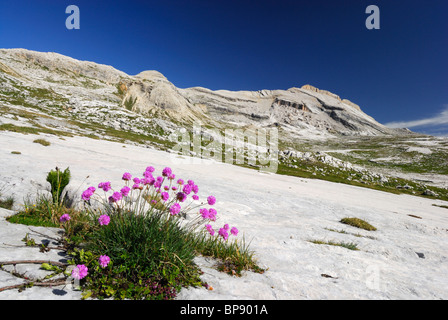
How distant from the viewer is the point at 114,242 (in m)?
3.64

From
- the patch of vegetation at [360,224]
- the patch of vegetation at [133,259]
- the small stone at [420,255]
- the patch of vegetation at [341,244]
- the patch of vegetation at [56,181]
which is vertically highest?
the patch of vegetation at [56,181]

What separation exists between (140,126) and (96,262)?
95.0m

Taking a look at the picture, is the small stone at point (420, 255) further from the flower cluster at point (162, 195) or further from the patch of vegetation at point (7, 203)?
the patch of vegetation at point (7, 203)

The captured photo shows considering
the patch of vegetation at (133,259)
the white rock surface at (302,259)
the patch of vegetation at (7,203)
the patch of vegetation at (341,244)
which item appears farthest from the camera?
the patch of vegetation at (341,244)

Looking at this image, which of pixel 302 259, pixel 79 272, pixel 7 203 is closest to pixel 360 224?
pixel 302 259

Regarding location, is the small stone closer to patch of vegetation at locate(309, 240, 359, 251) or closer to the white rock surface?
the white rock surface

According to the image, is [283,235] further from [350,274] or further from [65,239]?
[65,239]

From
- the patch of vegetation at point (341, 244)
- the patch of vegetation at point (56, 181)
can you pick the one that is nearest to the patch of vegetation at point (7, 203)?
the patch of vegetation at point (56, 181)

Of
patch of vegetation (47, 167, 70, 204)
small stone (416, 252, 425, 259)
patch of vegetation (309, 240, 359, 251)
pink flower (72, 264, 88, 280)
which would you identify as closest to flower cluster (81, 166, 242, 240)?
pink flower (72, 264, 88, 280)

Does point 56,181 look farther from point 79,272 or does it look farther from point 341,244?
point 341,244

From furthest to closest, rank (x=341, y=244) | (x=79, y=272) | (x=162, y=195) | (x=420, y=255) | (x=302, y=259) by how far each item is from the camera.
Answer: (x=420, y=255), (x=341, y=244), (x=302, y=259), (x=162, y=195), (x=79, y=272)

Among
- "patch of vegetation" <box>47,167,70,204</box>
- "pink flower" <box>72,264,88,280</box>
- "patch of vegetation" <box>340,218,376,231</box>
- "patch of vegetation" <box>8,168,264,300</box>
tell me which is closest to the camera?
"pink flower" <box>72,264,88,280</box>

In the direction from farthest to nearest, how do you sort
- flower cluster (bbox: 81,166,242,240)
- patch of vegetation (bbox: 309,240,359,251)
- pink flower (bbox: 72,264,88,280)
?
patch of vegetation (bbox: 309,240,359,251) < flower cluster (bbox: 81,166,242,240) < pink flower (bbox: 72,264,88,280)
